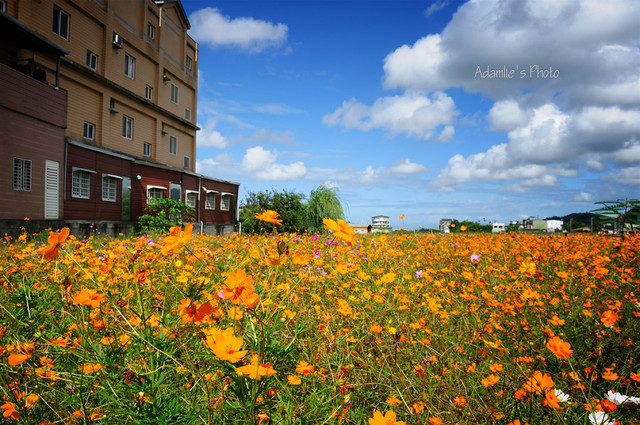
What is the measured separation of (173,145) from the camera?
23.1 meters

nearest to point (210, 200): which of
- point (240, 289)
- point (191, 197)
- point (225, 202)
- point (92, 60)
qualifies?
point (225, 202)

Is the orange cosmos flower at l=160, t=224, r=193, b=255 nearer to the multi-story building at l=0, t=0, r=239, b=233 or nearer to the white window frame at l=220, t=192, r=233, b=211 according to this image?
the multi-story building at l=0, t=0, r=239, b=233

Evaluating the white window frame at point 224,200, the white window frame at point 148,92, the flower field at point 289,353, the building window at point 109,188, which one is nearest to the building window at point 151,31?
the white window frame at point 148,92

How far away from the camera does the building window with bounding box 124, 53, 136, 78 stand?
19094 millimetres

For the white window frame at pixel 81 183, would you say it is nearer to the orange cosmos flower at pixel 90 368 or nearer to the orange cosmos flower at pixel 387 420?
the orange cosmos flower at pixel 90 368

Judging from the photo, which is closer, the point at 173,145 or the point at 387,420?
the point at 387,420

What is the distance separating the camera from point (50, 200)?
12875 mm

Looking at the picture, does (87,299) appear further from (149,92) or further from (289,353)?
(149,92)

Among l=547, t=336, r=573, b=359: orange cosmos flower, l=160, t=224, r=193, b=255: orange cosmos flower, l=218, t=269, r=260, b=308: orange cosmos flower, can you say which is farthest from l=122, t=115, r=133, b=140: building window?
l=547, t=336, r=573, b=359: orange cosmos flower

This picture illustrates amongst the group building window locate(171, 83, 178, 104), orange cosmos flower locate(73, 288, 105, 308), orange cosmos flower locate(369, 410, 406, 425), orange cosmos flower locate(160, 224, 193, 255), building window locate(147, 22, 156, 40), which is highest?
building window locate(147, 22, 156, 40)

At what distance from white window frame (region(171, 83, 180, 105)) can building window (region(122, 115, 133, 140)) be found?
4396 millimetres

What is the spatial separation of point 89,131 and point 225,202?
30.8 ft

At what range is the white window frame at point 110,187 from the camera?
1526cm

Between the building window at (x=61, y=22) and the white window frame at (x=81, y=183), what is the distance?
631 cm
